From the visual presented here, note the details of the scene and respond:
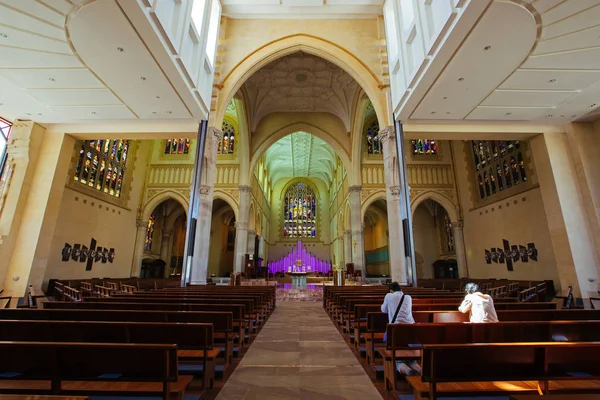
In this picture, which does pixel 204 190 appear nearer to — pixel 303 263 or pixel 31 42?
pixel 31 42

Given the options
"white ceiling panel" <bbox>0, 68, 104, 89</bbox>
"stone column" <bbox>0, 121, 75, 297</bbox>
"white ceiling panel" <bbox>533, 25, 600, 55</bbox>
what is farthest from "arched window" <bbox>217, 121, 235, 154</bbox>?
"white ceiling panel" <bbox>533, 25, 600, 55</bbox>

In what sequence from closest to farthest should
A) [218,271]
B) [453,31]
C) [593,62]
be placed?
[453,31], [593,62], [218,271]

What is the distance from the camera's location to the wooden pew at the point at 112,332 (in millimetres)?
2506

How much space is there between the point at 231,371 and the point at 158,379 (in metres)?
1.69

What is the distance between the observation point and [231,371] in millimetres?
3322

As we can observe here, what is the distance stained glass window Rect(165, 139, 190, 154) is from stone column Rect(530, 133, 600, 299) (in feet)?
63.3

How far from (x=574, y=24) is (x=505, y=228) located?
10.7 metres

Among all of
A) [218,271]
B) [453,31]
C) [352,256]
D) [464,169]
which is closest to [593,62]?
[453,31]

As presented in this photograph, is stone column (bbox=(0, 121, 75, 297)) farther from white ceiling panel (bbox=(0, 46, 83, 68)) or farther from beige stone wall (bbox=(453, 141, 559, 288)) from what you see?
beige stone wall (bbox=(453, 141, 559, 288))

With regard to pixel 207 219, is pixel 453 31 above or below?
above

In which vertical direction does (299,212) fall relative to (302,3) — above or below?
below

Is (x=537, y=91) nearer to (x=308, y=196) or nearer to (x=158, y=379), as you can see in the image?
(x=158, y=379)

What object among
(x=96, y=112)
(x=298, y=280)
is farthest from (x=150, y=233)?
(x=96, y=112)

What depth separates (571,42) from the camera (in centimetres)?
574
